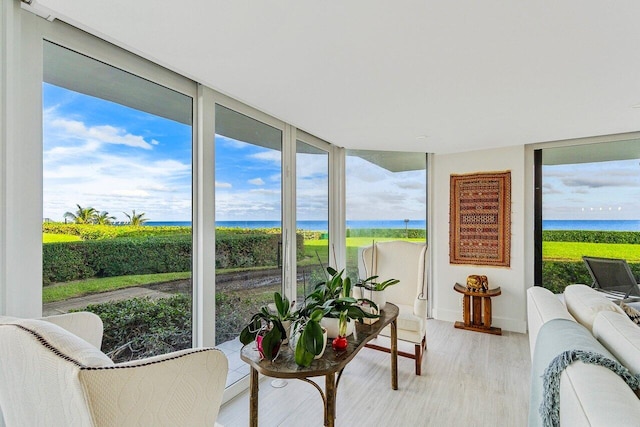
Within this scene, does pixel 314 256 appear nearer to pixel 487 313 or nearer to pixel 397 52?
pixel 487 313

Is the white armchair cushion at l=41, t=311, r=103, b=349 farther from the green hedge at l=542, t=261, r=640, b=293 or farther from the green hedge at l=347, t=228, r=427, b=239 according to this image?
the green hedge at l=542, t=261, r=640, b=293

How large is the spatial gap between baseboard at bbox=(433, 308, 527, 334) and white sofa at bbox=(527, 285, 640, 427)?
2406 millimetres

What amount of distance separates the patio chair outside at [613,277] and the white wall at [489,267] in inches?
23.6

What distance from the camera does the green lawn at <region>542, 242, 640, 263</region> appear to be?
3373mm

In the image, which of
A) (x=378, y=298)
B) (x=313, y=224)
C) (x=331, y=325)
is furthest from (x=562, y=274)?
(x=331, y=325)

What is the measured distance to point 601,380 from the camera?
3.01ft

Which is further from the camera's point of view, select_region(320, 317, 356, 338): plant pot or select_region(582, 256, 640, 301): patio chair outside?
select_region(582, 256, 640, 301): patio chair outside

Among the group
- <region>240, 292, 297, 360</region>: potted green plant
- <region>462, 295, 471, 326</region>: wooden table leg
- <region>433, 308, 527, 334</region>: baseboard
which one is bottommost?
<region>433, 308, 527, 334</region>: baseboard

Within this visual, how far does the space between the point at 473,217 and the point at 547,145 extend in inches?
46.8

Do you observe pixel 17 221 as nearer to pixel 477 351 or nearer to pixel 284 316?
pixel 284 316

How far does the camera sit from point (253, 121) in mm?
2676

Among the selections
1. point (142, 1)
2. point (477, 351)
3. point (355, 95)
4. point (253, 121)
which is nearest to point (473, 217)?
point (477, 351)

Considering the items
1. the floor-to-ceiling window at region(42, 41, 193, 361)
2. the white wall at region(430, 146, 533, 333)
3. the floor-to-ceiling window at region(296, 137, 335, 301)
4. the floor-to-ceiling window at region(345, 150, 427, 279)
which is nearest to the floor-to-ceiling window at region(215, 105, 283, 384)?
the floor-to-ceiling window at region(42, 41, 193, 361)

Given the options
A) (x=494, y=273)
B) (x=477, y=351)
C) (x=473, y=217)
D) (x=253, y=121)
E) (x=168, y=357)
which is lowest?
(x=477, y=351)
